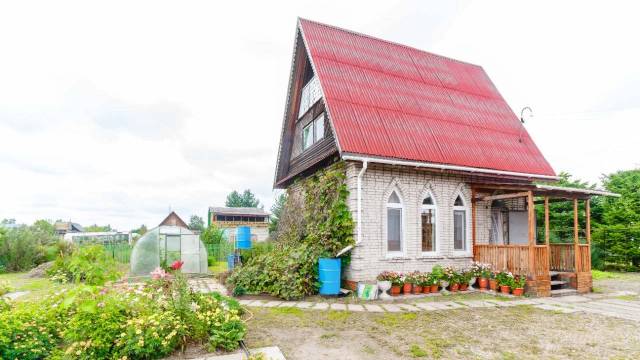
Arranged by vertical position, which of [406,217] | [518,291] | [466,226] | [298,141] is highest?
[298,141]

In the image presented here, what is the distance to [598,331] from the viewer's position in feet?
20.9

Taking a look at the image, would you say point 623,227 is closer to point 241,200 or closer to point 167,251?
point 167,251

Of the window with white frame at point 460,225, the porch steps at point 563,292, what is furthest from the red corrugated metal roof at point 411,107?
the porch steps at point 563,292

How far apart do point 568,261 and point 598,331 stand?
558 centimetres

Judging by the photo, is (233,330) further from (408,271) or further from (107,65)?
(107,65)

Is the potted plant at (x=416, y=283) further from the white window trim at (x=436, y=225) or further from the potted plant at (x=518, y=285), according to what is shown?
the potted plant at (x=518, y=285)

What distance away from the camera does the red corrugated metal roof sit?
10281 mm

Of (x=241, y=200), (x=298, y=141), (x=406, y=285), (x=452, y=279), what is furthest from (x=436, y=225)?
(x=241, y=200)

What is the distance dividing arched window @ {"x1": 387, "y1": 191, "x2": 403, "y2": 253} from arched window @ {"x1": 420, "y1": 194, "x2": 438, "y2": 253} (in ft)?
2.41

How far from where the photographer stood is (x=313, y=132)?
501 inches

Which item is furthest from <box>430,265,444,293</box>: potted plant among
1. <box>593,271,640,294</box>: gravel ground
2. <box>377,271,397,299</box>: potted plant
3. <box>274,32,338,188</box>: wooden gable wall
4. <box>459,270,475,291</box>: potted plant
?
<box>593,271,640,294</box>: gravel ground

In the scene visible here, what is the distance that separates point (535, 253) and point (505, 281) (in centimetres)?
106

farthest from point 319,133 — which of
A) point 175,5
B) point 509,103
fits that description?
point 509,103

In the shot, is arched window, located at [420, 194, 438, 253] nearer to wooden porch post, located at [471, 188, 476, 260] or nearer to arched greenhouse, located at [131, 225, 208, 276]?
wooden porch post, located at [471, 188, 476, 260]
